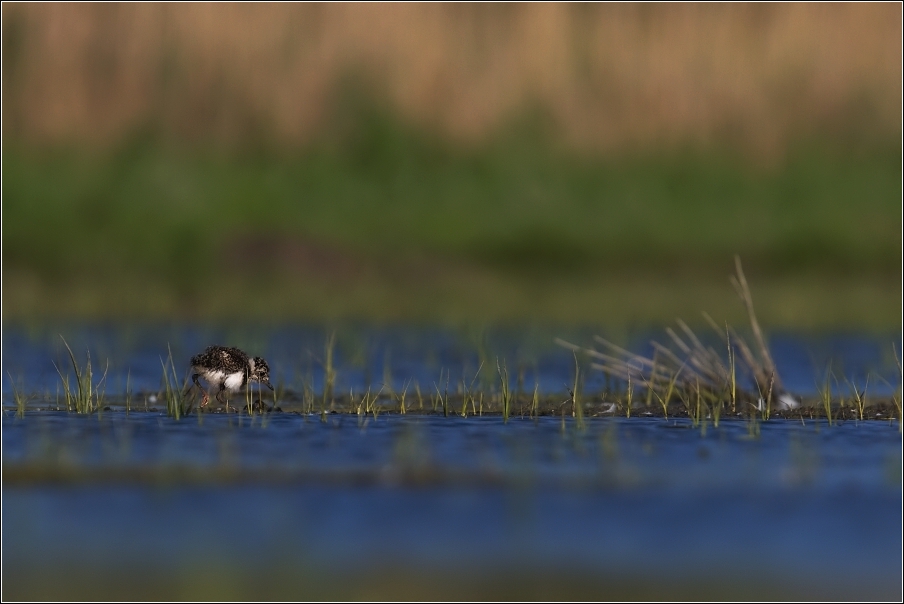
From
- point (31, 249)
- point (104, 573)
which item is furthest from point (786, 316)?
point (104, 573)

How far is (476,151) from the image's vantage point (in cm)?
2200

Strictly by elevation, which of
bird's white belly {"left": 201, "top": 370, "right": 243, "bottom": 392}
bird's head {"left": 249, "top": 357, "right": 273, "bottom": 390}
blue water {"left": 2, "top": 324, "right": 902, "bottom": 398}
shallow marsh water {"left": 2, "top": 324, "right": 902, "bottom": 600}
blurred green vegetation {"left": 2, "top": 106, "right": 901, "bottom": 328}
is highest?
blurred green vegetation {"left": 2, "top": 106, "right": 901, "bottom": 328}

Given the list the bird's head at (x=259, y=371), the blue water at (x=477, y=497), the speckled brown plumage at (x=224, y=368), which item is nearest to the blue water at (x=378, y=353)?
the bird's head at (x=259, y=371)

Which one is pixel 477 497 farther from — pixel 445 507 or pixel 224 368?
pixel 224 368

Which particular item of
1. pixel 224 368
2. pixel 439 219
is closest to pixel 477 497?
pixel 224 368

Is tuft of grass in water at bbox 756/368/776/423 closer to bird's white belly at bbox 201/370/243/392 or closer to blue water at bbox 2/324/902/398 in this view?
blue water at bbox 2/324/902/398

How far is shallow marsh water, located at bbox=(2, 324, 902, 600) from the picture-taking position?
594 centimetres

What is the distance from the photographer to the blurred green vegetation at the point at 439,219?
2022cm

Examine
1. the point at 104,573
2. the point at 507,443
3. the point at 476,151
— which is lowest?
the point at 104,573

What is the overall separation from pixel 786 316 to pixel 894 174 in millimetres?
6539

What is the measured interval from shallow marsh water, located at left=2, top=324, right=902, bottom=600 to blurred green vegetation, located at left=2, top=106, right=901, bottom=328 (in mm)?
10465

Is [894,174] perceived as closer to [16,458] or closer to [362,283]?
[362,283]

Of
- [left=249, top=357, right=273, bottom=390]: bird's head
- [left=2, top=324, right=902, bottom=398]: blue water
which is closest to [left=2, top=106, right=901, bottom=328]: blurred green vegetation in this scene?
[left=2, top=324, right=902, bottom=398]: blue water

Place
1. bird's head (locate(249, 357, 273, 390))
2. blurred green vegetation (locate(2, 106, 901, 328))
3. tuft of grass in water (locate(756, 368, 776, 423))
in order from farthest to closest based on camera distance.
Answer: blurred green vegetation (locate(2, 106, 901, 328)) < bird's head (locate(249, 357, 273, 390)) < tuft of grass in water (locate(756, 368, 776, 423))
